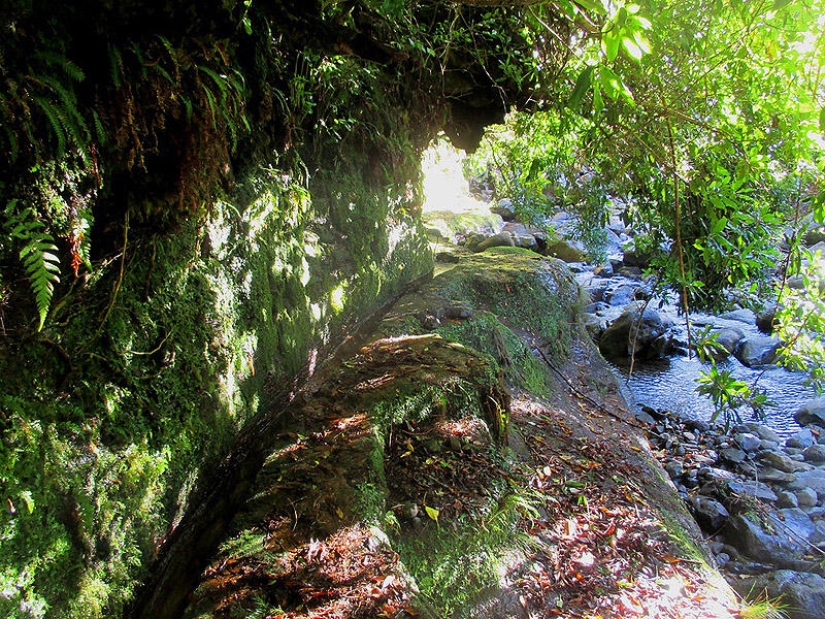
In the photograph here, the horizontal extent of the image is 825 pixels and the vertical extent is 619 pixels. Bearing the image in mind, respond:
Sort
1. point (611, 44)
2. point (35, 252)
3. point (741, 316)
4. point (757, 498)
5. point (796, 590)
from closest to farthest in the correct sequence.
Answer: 1. point (611, 44)
2. point (35, 252)
3. point (796, 590)
4. point (757, 498)
5. point (741, 316)

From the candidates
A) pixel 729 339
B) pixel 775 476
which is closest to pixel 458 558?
pixel 775 476

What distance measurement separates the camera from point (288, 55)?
4035mm

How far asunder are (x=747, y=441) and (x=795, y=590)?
10.6 ft

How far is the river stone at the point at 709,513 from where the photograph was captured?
224 inches

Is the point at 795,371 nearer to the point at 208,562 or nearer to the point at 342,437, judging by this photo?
the point at 342,437

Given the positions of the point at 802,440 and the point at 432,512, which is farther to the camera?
the point at 802,440

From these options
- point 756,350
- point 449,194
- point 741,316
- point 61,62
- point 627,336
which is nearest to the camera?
point 61,62

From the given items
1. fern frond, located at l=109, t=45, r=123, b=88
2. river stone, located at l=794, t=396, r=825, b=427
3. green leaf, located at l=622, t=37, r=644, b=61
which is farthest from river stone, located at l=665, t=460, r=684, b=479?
fern frond, located at l=109, t=45, r=123, b=88

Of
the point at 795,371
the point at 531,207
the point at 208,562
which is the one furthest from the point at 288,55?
the point at 795,371

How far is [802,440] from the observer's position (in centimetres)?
751

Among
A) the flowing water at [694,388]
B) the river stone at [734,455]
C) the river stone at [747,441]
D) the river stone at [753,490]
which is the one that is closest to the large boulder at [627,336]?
the flowing water at [694,388]

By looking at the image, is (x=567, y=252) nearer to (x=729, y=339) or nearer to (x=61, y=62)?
(x=729, y=339)

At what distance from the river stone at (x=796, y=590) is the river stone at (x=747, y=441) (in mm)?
2599

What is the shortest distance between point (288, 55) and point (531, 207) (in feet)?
16.9
